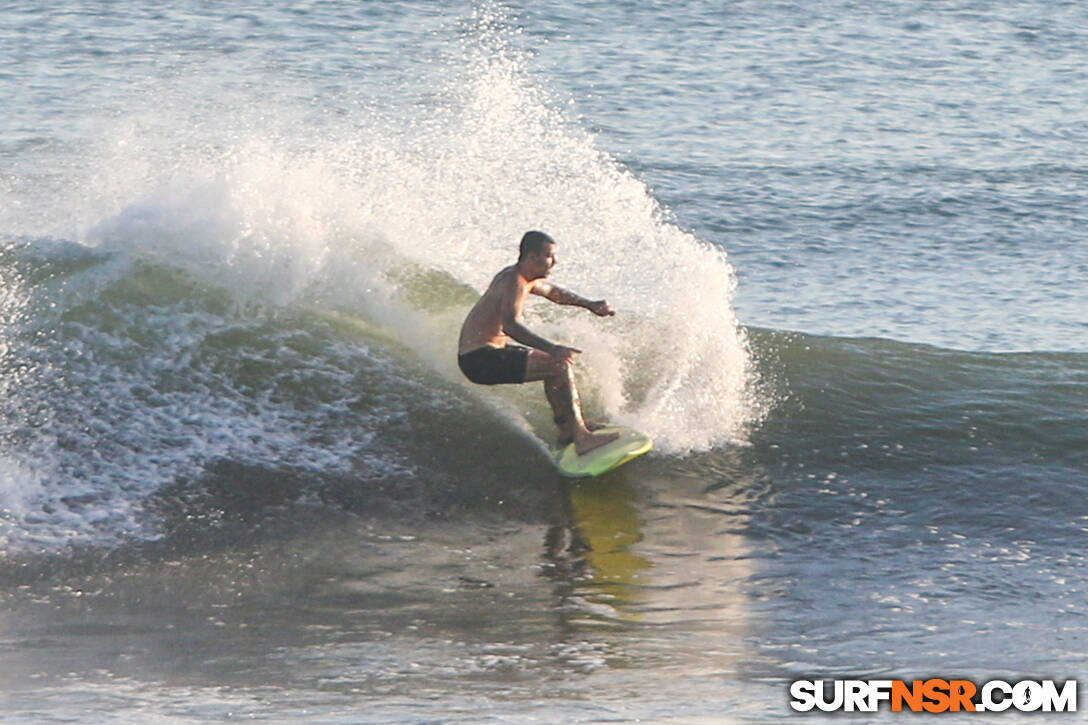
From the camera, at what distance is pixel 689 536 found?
364 inches

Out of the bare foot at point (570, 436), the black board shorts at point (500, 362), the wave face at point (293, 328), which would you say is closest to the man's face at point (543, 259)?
the black board shorts at point (500, 362)

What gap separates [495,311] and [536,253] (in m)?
0.47

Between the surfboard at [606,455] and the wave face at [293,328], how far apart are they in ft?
1.98

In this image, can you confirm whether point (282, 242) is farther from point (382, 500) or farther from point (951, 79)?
point (951, 79)

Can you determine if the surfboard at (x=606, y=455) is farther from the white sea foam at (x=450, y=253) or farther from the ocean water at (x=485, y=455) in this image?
the white sea foam at (x=450, y=253)

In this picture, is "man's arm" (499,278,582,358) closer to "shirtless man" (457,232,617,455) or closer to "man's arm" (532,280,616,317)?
"shirtless man" (457,232,617,455)

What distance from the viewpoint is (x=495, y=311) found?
9.59 m

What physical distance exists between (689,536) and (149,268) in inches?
195

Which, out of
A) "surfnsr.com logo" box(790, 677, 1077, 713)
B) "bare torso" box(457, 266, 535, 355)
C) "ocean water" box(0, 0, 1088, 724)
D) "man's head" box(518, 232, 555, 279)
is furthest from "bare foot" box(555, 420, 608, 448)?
"surfnsr.com logo" box(790, 677, 1077, 713)

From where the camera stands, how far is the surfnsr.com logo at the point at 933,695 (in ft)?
21.0

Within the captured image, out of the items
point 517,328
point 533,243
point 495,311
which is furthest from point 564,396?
point 533,243

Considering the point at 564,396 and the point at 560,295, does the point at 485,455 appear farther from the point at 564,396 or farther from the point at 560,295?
the point at 560,295

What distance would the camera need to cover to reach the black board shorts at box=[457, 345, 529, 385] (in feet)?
31.4

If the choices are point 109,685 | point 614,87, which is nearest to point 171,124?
point 614,87
